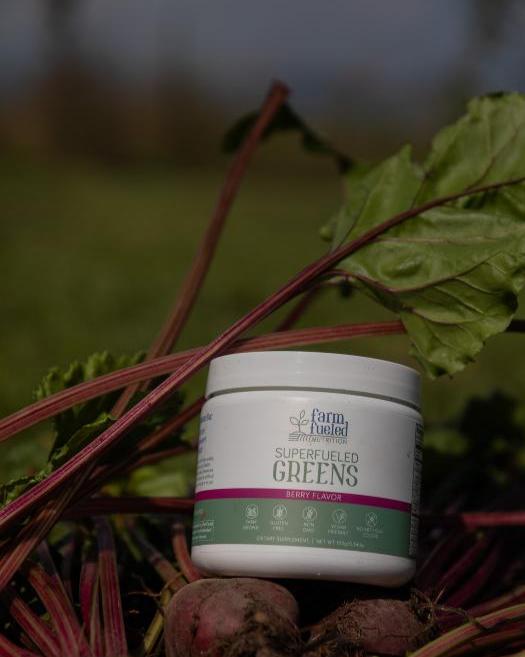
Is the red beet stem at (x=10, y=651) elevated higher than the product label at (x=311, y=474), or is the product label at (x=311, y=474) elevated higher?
the product label at (x=311, y=474)

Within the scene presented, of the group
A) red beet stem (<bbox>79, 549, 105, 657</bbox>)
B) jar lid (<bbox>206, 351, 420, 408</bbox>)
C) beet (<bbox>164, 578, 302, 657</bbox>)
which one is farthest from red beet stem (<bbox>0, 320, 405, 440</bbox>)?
beet (<bbox>164, 578, 302, 657</bbox>)

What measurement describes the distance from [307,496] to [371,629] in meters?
0.23

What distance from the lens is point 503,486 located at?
2416 millimetres

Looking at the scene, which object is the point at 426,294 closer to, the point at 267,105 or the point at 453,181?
the point at 453,181

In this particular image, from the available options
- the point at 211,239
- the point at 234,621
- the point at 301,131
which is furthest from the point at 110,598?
the point at 301,131

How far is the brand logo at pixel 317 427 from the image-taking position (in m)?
1.42

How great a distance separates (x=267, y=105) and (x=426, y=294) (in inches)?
32.4

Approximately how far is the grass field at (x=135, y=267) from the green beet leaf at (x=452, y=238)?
1279 millimetres

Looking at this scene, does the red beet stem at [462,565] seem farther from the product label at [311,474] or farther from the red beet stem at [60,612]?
the red beet stem at [60,612]

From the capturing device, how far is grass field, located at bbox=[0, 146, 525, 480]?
13.5 feet

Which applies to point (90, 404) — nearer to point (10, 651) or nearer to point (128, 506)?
point (128, 506)

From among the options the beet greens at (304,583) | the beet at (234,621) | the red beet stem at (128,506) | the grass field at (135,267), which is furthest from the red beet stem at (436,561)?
the grass field at (135,267)

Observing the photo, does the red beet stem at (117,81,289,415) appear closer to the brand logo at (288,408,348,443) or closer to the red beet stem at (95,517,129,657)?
the red beet stem at (95,517,129,657)

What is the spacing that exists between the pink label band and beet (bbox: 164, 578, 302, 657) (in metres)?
0.13
